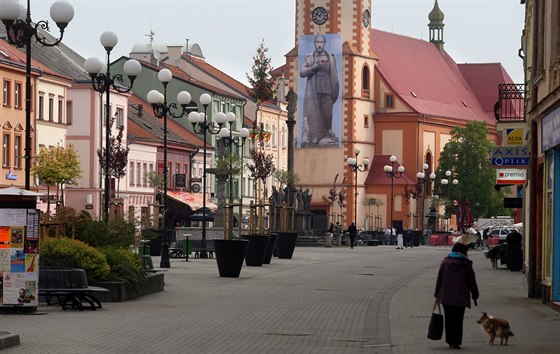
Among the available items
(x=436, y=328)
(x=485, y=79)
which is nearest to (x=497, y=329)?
(x=436, y=328)

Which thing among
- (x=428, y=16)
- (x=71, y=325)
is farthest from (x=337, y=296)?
(x=428, y=16)

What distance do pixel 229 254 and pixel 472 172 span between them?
98.7m

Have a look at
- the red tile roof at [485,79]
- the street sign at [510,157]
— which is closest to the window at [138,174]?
the red tile roof at [485,79]

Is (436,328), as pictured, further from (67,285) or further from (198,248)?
(198,248)

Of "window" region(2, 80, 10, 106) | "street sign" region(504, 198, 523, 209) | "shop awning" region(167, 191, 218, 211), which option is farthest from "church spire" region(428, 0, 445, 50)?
"street sign" region(504, 198, 523, 209)

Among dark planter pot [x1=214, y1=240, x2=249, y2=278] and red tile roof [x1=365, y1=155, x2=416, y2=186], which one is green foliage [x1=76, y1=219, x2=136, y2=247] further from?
red tile roof [x1=365, y1=155, x2=416, y2=186]

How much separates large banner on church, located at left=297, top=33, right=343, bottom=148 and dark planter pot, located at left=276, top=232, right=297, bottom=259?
229 ft

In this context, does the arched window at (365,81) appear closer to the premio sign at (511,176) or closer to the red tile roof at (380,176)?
the red tile roof at (380,176)

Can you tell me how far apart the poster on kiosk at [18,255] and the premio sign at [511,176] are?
15598 millimetres

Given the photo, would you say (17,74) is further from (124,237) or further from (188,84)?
(124,237)

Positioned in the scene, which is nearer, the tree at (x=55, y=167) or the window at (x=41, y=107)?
the tree at (x=55, y=167)

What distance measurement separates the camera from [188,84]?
119125mm

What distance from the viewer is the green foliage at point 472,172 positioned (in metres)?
136

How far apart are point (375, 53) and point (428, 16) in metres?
33.7
